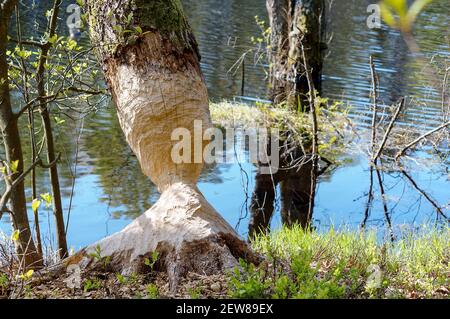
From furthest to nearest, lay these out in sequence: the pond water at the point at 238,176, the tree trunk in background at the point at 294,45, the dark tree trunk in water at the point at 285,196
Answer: the tree trunk in background at the point at 294,45 → the dark tree trunk in water at the point at 285,196 → the pond water at the point at 238,176

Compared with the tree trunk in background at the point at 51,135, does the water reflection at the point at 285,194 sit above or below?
below

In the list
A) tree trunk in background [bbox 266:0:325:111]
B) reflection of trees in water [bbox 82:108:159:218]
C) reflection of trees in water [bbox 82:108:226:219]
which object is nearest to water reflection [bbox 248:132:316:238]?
reflection of trees in water [bbox 82:108:226:219]

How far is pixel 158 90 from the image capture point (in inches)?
166

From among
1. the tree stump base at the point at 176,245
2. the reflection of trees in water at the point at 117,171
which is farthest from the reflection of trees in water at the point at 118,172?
the tree stump base at the point at 176,245

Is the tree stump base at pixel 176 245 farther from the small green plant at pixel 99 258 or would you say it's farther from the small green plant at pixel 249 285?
the small green plant at pixel 249 285

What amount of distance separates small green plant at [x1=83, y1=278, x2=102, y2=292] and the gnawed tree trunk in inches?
17.0

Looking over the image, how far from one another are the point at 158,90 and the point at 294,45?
8108 millimetres

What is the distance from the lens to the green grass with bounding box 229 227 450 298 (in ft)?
9.87

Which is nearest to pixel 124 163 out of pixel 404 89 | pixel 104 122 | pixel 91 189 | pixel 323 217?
pixel 91 189

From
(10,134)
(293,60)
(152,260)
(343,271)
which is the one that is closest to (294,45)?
(293,60)

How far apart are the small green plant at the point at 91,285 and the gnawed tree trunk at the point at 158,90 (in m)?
0.43

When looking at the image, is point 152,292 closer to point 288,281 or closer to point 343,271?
point 288,281

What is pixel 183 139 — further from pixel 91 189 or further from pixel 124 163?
pixel 124 163

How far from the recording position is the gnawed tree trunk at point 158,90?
3.95m
